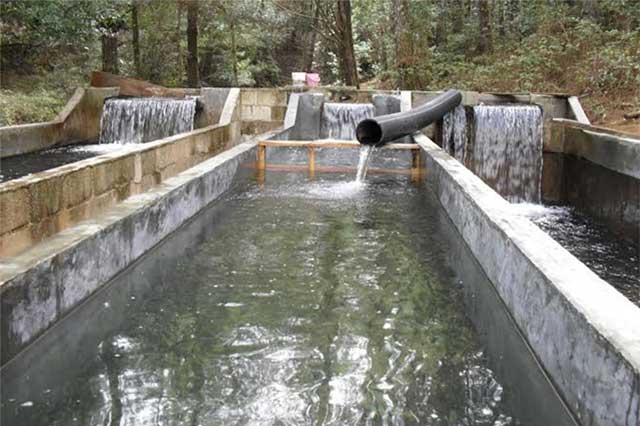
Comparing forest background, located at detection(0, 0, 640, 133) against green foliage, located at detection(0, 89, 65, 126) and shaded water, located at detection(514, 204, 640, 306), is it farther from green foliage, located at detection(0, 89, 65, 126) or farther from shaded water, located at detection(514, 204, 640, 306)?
shaded water, located at detection(514, 204, 640, 306)

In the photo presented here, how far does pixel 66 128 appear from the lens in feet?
46.9

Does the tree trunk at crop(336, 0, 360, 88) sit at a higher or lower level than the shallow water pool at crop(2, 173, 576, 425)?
higher

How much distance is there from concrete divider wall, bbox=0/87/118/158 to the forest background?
34.1 inches

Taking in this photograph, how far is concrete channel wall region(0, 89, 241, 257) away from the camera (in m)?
4.21

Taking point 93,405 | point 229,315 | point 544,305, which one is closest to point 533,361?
point 544,305

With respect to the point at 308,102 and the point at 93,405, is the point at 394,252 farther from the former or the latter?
the point at 308,102

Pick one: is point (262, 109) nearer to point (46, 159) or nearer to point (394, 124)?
point (46, 159)

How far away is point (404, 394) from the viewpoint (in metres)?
3.43

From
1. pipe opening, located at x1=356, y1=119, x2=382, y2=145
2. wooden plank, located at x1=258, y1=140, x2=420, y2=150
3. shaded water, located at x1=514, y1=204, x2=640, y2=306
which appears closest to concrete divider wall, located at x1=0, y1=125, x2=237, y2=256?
wooden plank, located at x1=258, y1=140, x2=420, y2=150

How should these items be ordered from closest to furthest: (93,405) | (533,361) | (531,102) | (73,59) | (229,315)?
(93,405)
(533,361)
(229,315)
(531,102)
(73,59)

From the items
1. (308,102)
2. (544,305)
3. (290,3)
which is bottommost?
(544,305)

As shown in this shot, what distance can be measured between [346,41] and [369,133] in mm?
10215

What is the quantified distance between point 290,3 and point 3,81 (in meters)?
10.8

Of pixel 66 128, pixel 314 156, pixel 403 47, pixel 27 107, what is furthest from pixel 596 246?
pixel 27 107
